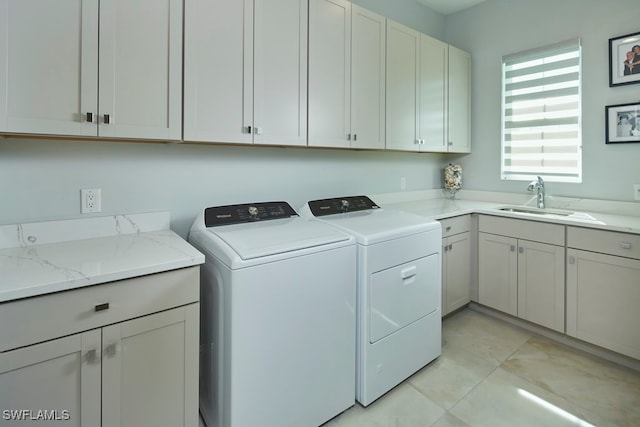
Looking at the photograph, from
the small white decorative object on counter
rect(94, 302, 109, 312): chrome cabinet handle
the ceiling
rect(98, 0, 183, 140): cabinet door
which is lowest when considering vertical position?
rect(94, 302, 109, 312): chrome cabinet handle

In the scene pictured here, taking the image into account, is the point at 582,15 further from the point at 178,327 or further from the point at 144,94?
the point at 178,327

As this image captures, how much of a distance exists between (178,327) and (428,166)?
9.14 feet

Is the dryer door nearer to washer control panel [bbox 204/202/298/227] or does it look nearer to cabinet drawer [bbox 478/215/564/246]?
washer control panel [bbox 204/202/298/227]

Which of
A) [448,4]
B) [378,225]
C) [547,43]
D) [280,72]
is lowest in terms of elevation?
[378,225]

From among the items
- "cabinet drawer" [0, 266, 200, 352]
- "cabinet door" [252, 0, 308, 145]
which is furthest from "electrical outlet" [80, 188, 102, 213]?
"cabinet door" [252, 0, 308, 145]

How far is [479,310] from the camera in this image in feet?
9.52

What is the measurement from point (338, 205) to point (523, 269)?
151 cm

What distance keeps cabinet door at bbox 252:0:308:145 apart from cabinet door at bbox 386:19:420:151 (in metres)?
0.79

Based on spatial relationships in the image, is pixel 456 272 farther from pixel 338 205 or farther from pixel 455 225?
pixel 338 205

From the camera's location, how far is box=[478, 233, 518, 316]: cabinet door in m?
2.58

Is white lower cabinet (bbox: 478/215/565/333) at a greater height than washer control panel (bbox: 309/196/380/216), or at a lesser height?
lesser

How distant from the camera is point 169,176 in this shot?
1.82 meters

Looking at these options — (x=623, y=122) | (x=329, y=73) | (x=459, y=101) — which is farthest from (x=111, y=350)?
(x=623, y=122)

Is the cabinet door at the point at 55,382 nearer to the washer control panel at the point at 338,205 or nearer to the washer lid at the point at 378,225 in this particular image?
the washer lid at the point at 378,225
